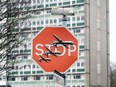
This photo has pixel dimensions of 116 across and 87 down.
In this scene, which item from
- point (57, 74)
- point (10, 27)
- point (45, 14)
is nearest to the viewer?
point (57, 74)

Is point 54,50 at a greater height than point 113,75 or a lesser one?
greater

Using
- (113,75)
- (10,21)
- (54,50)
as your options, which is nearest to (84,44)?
(113,75)

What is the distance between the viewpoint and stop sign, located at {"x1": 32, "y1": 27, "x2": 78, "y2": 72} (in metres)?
8.76

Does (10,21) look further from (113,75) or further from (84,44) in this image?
(113,75)

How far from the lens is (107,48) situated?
328 ft

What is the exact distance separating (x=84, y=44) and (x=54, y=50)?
8407 centimetres

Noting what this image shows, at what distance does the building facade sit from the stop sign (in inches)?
3184

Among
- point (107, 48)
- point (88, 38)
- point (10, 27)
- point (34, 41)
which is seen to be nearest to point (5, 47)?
point (10, 27)

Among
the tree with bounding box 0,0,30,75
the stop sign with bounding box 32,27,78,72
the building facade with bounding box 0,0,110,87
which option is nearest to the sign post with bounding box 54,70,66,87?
the stop sign with bounding box 32,27,78,72

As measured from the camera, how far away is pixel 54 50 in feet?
29.0

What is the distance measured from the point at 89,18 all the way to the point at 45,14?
32.4 ft

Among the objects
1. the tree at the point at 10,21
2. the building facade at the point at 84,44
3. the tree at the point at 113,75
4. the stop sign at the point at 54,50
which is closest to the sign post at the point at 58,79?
the stop sign at the point at 54,50

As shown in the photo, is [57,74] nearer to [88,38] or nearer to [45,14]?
[88,38]

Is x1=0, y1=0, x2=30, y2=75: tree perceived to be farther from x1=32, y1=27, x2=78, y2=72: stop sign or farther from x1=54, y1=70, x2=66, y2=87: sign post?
x1=54, y1=70, x2=66, y2=87: sign post
